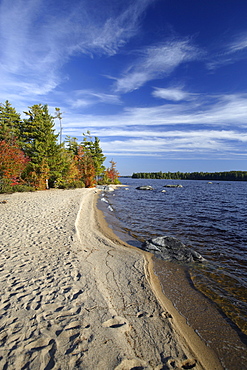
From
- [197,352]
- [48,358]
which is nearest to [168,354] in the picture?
[197,352]

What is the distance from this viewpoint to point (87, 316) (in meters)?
3.72

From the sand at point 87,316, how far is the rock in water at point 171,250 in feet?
2.76

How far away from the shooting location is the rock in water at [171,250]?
7.08m

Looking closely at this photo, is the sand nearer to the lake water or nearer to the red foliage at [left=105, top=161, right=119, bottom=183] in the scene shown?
the lake water

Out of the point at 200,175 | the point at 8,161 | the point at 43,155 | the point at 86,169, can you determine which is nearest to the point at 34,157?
the point at 43,155

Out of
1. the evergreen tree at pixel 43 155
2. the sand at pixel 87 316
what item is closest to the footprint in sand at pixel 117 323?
the sand at pixel 87 316

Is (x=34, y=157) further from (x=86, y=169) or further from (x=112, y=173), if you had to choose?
(x=112, y=173)

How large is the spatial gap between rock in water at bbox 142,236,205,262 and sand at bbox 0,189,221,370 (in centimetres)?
84

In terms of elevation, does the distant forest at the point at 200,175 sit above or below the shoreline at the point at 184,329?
above

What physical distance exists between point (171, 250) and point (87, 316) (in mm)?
4682

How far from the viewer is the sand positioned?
9.41 ft

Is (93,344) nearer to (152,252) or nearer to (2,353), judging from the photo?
(2,353)

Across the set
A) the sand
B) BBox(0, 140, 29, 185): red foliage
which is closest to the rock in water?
the sand

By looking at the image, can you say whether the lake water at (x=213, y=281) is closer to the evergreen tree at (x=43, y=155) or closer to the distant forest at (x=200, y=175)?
the evergreen tree at (x=43, y=155)
